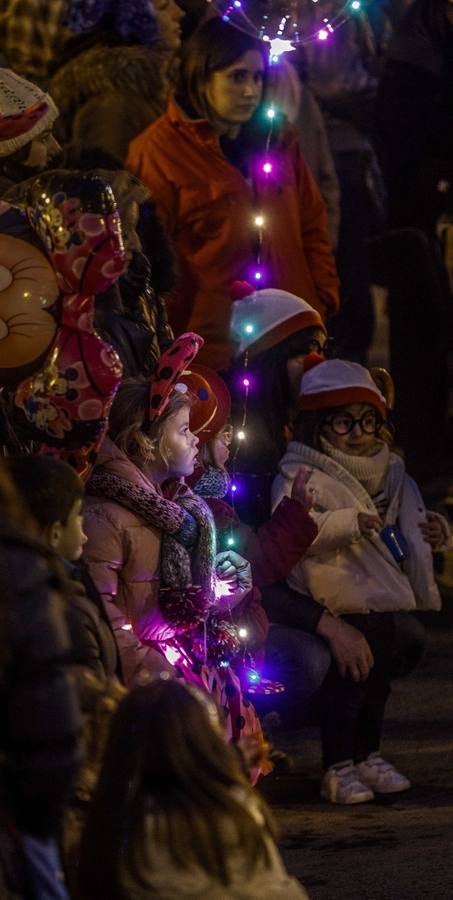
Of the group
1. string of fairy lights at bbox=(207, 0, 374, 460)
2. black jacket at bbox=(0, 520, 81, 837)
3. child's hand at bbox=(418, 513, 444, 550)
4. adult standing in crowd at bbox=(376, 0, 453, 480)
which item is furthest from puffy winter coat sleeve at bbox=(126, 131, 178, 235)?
black jacket at bbox=(0, 520, 81, 837)

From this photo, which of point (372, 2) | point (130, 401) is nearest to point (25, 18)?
point (372, 2)

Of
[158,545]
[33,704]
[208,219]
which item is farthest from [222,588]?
[33,704]

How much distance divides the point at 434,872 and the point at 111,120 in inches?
172

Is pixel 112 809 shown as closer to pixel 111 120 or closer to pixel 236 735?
pixel 236 735

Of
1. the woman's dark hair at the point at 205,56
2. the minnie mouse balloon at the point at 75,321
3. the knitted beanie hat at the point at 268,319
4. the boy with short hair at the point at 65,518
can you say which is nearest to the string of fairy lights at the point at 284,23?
the woman's dark hair at the point at 205,56

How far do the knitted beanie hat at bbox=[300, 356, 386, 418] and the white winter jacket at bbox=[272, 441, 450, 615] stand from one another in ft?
0.60

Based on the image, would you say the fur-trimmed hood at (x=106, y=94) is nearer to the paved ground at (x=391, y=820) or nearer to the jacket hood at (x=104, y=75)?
the jacket hood at (x=104, y=75)

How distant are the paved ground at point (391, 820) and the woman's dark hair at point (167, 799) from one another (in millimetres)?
2564

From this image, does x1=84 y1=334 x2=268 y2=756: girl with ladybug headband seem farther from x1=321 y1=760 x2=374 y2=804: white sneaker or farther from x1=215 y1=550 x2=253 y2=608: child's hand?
x1=321 y1=760 x2=374 y2=804: white sneaker

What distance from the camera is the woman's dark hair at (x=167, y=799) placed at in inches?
127

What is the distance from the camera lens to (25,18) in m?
9.14

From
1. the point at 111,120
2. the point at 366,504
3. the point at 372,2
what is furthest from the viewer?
the point at 372,2

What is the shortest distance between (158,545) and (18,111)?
1.36 metres

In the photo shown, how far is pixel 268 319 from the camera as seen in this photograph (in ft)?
25.7
